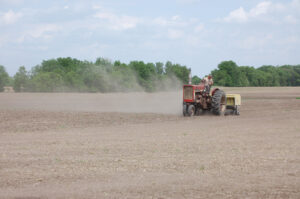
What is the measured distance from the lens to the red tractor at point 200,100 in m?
23.0

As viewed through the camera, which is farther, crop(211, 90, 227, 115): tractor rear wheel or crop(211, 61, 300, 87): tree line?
crop(211, 61, 300, 87): tree line

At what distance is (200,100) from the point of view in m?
23.3

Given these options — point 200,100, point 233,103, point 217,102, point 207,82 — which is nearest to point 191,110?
point 200,100

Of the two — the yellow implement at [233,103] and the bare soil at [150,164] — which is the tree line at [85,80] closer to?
the yellow implement at [233,103]

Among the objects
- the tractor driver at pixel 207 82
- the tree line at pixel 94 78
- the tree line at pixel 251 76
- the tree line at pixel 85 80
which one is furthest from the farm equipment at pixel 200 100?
the tree line at pixel 251 76

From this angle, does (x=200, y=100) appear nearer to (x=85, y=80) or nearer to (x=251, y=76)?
(x=85, y=80)

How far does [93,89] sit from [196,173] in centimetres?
4645

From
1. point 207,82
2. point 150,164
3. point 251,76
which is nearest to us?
point 150,164

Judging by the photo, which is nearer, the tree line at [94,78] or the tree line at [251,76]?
the tree line at [94,78]

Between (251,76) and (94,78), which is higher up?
(251,76)

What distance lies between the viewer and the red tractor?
23.0 metres

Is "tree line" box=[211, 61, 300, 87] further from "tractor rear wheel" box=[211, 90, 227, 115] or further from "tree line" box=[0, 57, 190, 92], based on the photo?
"tractor rear wheel" box=[211, 90, 227, 115]

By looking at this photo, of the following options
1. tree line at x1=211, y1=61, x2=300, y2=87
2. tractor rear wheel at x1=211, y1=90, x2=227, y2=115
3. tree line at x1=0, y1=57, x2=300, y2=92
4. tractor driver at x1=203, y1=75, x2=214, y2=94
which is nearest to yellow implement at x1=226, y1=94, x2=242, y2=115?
tractor rear wheel at x1=211, y1=90, x2=227, y2=115

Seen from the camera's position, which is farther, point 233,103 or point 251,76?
point 251,76
